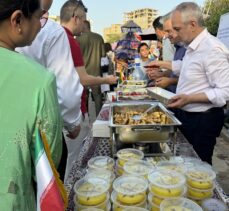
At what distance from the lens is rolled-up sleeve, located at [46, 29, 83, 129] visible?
5.19 ft

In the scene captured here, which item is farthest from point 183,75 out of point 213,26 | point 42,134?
point 213,26

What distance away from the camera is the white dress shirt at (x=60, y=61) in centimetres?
156

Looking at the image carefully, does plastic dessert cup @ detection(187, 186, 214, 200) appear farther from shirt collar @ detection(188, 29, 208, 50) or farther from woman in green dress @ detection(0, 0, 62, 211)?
shirt collar @ detection(188, 29, 208, 50)

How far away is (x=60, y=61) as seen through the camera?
1595 mm

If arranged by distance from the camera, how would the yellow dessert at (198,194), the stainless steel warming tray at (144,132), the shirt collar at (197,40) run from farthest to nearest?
the shirt collar at (197,40)
the stainless steel warming tray at (144,132)
the yellow dessert at (198,194)

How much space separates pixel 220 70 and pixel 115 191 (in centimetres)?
117

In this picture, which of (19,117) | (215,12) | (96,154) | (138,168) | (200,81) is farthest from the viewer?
(215,12)

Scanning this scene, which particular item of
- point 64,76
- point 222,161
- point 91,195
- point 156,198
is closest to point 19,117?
point 91,195

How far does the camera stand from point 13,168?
2.31 ft

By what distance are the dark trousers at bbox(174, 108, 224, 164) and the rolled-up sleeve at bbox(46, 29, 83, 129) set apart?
33.5 inches

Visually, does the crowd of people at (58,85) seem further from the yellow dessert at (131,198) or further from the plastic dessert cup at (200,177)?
the plastic dessert cup at (200,177)

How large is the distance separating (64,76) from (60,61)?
0.09 meters

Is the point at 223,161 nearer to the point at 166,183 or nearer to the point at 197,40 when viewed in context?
the point at 197,40

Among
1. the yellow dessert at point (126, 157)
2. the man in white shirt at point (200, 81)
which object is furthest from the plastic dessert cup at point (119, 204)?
the man in white shirt at point (200, 81)
